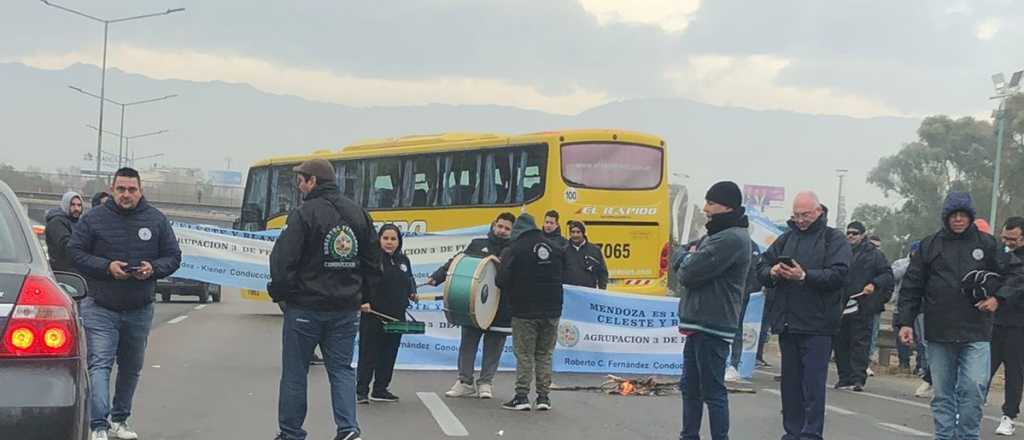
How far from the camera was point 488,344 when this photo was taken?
10.2 m

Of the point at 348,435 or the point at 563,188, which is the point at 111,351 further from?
the point at 563,188

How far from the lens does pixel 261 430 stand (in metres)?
8.16

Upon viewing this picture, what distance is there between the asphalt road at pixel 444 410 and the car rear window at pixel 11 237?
10.1 feet

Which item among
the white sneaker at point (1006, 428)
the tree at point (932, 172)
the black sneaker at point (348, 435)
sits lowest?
the white sneaker at point (1006, 428)

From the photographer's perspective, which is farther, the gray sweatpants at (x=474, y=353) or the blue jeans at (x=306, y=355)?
the gray sweatpants at (x=474, y=353)

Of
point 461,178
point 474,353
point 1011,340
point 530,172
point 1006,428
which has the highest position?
point 530,172

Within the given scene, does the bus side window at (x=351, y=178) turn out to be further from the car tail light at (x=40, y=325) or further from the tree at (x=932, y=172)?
the tree at (x=932, y=172)

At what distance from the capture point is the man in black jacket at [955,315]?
758 centimetres

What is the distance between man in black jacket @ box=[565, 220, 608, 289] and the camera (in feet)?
42.6

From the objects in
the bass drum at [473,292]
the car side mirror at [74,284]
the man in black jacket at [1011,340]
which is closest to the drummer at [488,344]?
the bass drum at [473,292]

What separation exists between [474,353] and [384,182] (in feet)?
42.2

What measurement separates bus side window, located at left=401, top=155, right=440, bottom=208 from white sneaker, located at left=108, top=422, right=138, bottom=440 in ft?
45.5

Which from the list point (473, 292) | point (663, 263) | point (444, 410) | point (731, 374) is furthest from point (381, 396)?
point (663, 263)

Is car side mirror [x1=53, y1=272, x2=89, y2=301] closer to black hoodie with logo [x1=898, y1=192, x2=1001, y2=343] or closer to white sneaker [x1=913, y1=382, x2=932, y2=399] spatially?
black hoodie with logo [x1=898, y1=192, x2=1001, y2=343]
